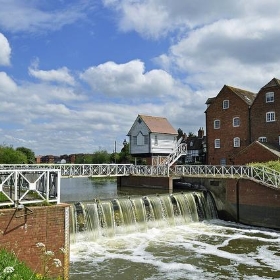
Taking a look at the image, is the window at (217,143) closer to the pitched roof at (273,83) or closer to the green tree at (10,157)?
the pitched roof at (273,83)

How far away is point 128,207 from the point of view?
67.3ft

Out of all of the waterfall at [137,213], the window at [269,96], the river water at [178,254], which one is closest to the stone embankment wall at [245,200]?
the waterfall at [137,213]

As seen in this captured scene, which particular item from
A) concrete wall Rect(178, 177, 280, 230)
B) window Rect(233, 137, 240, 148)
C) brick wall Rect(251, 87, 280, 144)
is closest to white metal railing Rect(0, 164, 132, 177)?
concrete wall Rect(178, 177, 280, 230)

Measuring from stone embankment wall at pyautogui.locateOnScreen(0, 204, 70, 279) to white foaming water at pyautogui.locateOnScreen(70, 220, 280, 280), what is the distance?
147 inches

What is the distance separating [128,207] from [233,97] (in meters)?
23.2

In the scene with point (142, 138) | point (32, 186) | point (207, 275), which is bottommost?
point (207, 275)

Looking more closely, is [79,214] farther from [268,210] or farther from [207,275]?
[268,210]

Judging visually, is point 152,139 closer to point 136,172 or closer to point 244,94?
point 136,172

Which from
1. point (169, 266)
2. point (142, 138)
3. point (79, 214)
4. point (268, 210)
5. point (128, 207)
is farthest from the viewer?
point (142, 138)

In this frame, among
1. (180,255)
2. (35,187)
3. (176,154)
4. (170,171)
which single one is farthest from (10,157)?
(35,187)

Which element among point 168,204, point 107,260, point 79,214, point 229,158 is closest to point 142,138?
point 229,158

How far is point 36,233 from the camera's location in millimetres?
9227

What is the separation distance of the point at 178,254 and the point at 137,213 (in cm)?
540

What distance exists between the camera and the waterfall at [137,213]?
1841 centimetres
